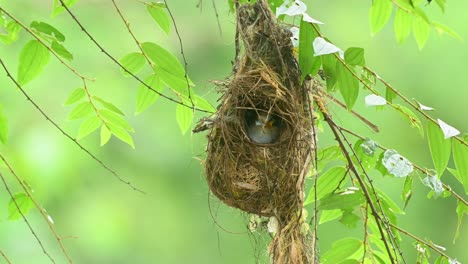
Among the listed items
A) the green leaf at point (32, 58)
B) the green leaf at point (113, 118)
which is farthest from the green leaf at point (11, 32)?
the green leaf at point (113, 118)

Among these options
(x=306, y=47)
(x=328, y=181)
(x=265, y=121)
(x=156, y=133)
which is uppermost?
(x=306, y=47)

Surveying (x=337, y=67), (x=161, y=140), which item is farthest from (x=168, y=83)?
(x=161, y=140)

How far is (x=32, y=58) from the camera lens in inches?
48.6

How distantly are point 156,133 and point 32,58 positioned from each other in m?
2.09

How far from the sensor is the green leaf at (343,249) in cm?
142

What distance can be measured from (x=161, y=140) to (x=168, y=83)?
2.06 metres

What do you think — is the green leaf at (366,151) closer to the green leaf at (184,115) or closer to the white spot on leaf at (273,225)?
the white spot on leaf at (273,225)

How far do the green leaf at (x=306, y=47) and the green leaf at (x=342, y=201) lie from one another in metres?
0.27

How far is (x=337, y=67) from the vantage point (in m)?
1.14

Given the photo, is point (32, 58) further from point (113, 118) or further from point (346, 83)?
point (346, 83)

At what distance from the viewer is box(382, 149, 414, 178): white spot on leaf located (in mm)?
1192

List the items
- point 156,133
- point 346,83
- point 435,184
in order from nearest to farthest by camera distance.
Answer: point 346,83 < point 435,184 < point 156,133

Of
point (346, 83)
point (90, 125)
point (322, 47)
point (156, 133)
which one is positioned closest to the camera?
point (322, 47)

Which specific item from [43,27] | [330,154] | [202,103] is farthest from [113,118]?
[330,154]
